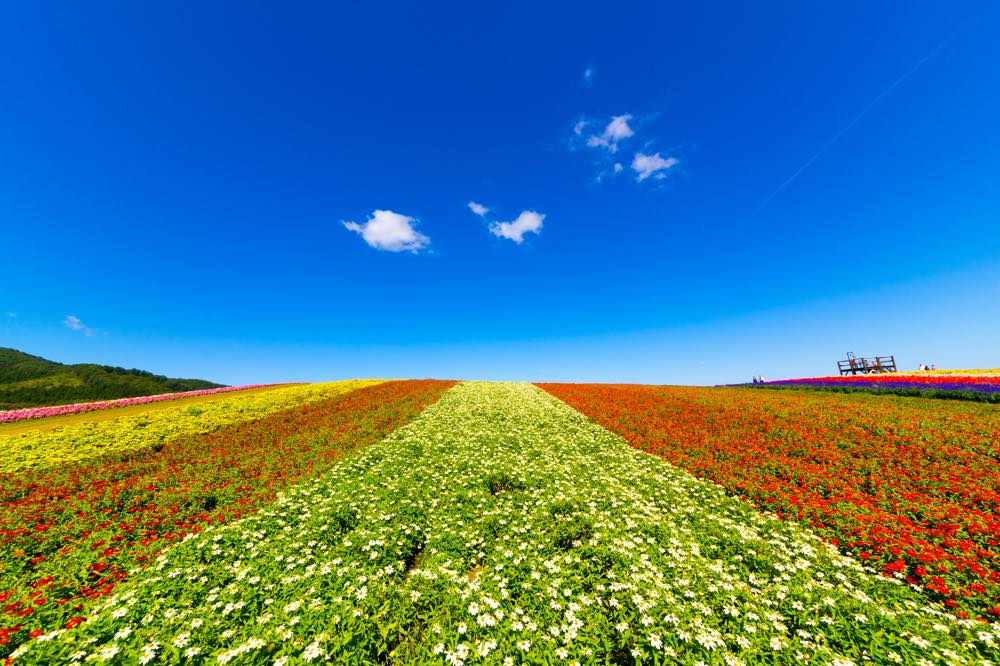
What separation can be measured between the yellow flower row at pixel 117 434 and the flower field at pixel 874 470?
28015 millimetres

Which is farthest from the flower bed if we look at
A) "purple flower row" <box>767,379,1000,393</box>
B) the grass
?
"purple flower row" <box>767,379,1000,393</box>

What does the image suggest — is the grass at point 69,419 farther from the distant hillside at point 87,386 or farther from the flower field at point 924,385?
the flower field at point 924,385

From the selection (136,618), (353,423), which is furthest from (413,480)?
(353,423)

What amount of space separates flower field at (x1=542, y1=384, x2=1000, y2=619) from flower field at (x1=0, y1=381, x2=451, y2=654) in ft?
58.8

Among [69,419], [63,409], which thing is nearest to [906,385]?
[69,419]

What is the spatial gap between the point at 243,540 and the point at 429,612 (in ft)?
20.8

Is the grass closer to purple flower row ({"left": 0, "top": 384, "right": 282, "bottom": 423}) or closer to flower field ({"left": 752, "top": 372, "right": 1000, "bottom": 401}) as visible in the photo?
purple flower row ({"left": 0, "top": 384, "right": 282, "bottom": 423})

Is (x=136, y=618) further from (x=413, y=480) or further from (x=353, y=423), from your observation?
(x=353, y=423)

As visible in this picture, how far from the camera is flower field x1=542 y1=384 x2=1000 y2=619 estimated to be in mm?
8883

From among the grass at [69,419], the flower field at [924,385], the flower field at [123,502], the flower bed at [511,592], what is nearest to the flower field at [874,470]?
the flower bed at [511,592]

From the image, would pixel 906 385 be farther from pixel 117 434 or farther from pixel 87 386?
pixel 87 386

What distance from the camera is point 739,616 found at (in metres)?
6.78

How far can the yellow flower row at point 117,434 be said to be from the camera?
1795cm

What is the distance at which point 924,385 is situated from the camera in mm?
32031
